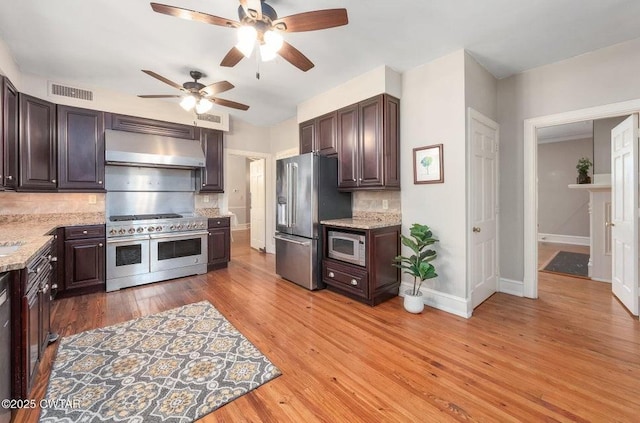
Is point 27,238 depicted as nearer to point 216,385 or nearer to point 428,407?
point 216,385

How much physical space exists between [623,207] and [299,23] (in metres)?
3.90

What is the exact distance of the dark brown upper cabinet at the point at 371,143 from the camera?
10.8 feet

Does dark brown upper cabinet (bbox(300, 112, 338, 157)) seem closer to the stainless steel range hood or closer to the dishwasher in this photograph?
the stainless steel range hood

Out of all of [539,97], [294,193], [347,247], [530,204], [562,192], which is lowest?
[347,247]

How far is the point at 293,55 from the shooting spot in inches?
89.9

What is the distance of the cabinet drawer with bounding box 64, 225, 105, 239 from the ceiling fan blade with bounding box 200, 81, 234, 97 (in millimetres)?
2253

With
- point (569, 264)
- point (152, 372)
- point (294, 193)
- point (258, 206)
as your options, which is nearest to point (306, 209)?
point (294, 193)

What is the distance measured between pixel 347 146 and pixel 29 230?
3606mm

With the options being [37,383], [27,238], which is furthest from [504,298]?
[27,238]

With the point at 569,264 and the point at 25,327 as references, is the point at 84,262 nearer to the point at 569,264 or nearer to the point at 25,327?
the point at 25,327

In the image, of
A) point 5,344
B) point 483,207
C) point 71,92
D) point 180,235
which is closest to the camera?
point 5,344

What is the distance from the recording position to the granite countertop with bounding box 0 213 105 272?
60.6 inches

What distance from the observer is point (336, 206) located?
153 inches

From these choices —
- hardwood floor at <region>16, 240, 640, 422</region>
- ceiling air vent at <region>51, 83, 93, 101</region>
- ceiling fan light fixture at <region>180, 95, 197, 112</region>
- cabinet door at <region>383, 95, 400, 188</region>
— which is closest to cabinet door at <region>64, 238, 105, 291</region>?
hardwood floor at <region>16, 240, 640, 422</region>
